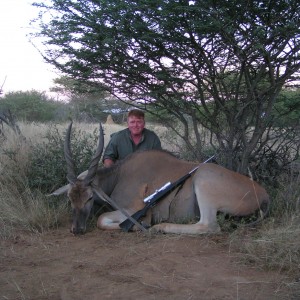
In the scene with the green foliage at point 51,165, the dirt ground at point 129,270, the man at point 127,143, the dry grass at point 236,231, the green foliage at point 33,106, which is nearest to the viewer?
the dirt ground at point 129,270

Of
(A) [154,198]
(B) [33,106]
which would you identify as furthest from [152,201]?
(B) [33,106]

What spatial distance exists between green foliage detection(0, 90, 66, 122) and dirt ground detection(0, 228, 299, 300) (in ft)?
57.5

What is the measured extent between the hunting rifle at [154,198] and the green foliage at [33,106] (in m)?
17.0

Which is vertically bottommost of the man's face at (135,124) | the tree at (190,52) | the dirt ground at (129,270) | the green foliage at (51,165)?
the dirt ground at (129,270)

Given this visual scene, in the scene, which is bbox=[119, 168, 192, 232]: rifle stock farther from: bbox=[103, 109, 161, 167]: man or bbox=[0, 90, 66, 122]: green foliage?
bbox=[0, 90, 66, 122]: green foliage

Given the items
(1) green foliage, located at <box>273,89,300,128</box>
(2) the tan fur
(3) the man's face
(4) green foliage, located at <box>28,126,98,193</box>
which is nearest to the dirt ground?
(2) the tan fur

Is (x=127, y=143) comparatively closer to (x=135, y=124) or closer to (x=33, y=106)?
(x=135, y=124)

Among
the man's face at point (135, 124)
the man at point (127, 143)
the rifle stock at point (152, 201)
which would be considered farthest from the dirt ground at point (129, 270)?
the man's face at point (135, 124)

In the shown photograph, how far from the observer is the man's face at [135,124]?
610 centimetres

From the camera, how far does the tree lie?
4664 mm

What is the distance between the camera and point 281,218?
4.76 meters

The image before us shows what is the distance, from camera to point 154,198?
490 centimetres

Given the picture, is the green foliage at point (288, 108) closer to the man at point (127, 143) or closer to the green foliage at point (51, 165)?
the man at point (127, 143)

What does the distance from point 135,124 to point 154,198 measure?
1.55m
